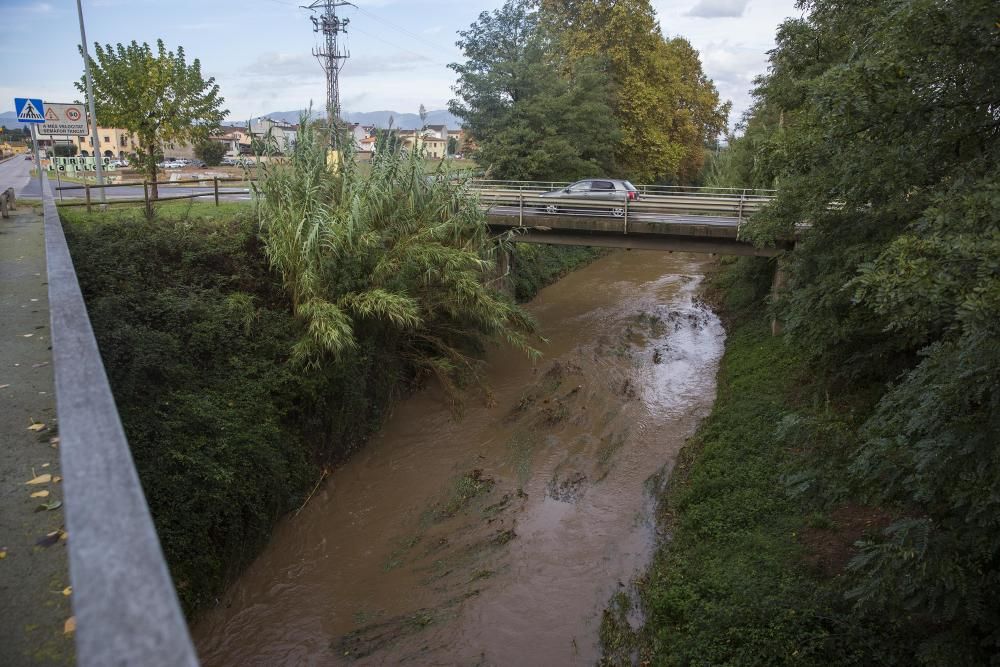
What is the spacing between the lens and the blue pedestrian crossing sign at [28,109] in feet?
54.9

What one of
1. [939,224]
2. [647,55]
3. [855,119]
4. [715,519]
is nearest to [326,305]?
[715,519]

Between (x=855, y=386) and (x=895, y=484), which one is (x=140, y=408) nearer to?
(x=895, y=484)

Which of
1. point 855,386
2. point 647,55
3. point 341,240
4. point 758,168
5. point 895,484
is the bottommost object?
point 855,386

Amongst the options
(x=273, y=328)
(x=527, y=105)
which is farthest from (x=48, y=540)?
(x=527, y=105)

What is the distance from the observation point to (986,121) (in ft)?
21.9

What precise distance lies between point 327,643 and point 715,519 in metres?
5.98

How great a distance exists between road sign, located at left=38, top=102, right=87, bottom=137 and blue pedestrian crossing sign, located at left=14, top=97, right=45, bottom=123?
3.05 feet

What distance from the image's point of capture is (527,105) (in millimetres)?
30344

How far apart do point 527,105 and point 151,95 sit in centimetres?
1671

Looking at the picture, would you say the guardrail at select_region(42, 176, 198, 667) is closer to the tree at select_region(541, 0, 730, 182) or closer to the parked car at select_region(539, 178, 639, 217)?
the parked car at select_region(539, 178, 639, 217)

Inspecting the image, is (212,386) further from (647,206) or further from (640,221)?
(647,206)

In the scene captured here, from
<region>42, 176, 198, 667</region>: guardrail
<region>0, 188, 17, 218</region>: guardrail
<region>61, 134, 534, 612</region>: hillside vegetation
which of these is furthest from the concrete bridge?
<region>42, 176, 198, 667</region>: guardrail

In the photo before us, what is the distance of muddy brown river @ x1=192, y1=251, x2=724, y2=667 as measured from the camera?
27.8ft

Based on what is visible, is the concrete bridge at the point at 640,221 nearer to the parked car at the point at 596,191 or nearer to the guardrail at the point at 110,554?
the parked car at the point at 596,191
